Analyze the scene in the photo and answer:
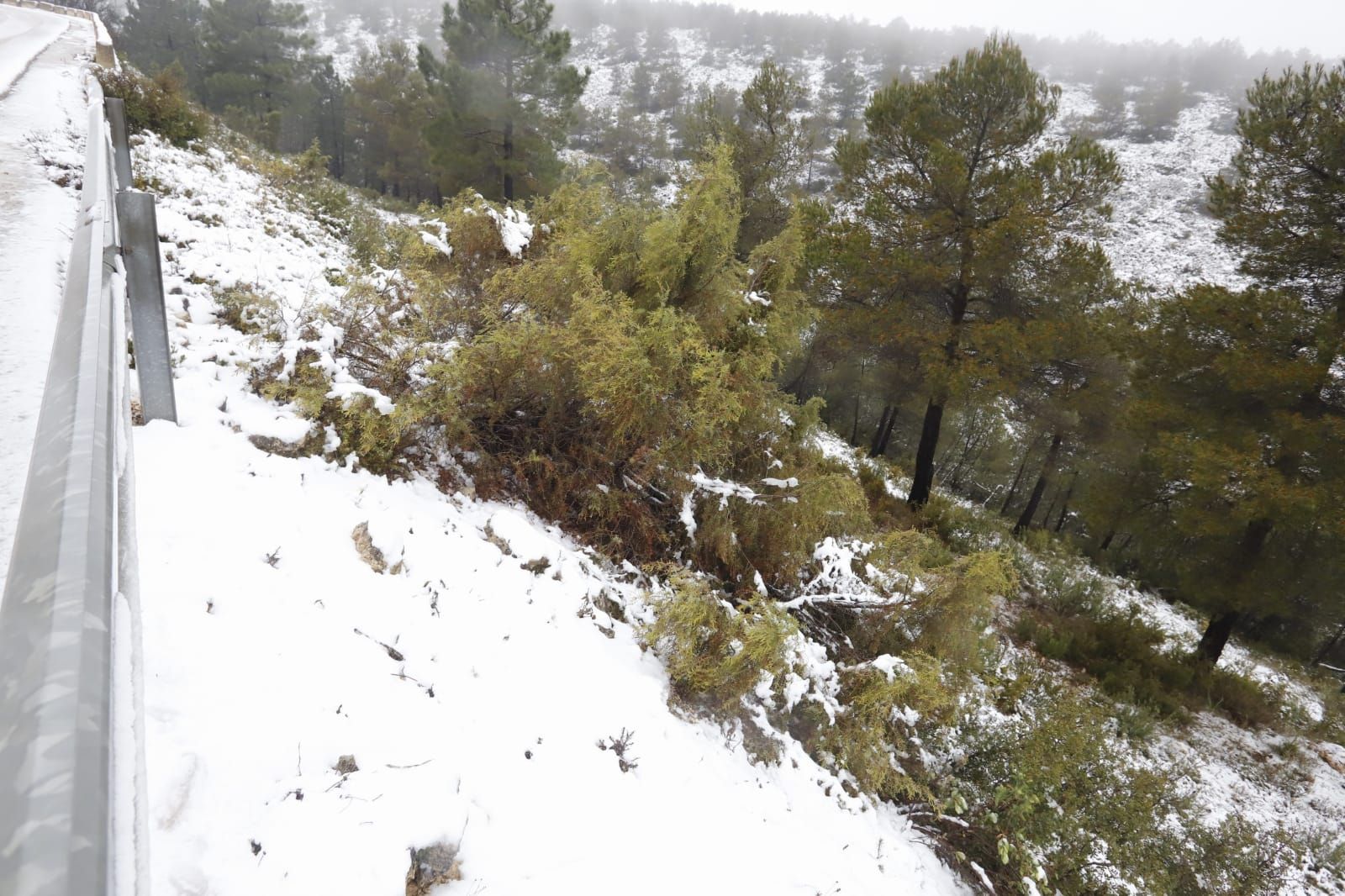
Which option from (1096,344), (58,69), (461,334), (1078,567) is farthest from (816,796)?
(58,69)

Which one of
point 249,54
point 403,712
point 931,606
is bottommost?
point 931,606

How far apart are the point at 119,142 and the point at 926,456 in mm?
12220

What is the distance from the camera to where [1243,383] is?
7.79m

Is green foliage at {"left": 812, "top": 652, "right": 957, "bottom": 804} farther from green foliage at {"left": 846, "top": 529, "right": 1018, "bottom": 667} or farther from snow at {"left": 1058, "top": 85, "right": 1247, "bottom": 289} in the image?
snow at {"left": 1058, "top": 85, "right": 1247, "bottom": 289}

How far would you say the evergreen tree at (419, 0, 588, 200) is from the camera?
16.8 meters

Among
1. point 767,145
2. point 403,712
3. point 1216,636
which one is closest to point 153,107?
point 767,145

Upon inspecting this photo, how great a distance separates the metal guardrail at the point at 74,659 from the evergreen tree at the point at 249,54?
110 ft

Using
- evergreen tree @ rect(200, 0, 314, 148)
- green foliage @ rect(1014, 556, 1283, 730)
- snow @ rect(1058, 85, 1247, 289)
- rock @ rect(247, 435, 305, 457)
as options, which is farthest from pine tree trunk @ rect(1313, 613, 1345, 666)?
evergreen tree @ rect(200, 0, 314, 148)

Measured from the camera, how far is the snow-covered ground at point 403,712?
5.96 feet

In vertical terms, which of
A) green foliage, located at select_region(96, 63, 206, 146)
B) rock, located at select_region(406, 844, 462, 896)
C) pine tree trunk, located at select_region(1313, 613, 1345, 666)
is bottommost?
pine tree trunk, located at select_region(1313, 613, 1345, 666)

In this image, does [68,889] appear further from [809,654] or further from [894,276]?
[894,276]

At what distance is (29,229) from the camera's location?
4.37m

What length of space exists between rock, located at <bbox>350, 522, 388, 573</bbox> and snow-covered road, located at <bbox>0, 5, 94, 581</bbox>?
1245 millimetres

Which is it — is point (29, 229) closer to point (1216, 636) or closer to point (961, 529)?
point (961, 529)
